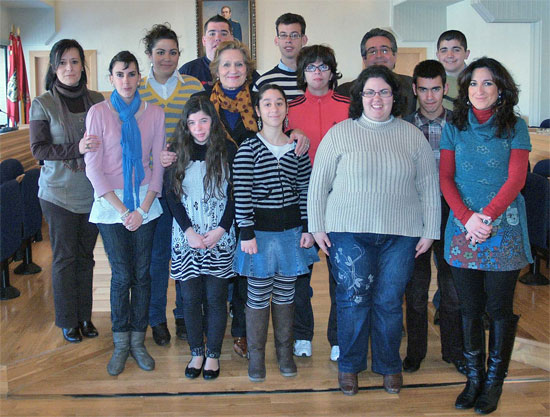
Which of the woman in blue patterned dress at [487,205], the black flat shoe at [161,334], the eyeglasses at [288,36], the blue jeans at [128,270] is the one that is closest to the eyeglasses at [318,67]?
the eyeglasses at [288,36]

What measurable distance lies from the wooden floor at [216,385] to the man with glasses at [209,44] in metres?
1.42

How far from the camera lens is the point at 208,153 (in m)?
2.49

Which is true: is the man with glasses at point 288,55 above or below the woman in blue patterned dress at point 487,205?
above

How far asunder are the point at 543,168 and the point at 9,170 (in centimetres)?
377

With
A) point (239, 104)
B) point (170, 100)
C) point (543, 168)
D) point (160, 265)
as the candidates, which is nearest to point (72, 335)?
point (160, 265)

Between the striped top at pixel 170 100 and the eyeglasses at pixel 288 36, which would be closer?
the striped top at pixel 170 100

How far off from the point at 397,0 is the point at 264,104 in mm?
7357

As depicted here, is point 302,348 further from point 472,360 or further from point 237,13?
point 237,13

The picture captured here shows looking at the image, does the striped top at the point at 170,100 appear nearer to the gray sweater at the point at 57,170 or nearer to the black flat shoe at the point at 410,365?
Result: the gray sweater at the point at 57,170

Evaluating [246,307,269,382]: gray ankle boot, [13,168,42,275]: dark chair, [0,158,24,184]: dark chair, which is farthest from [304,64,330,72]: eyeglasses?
[0,158,24,184]: dark chair

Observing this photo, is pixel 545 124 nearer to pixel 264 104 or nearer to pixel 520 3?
pixel 520 3

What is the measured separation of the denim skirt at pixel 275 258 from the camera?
246cm

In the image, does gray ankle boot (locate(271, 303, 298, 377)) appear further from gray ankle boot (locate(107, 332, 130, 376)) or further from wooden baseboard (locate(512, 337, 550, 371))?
wooden baseboard (locate(512, 337, 550, 371))

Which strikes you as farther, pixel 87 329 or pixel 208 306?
pixel 87 329
